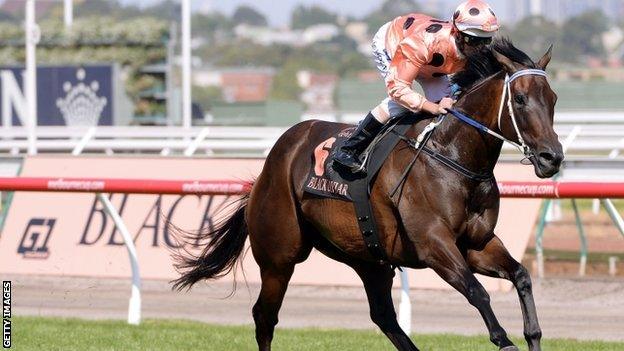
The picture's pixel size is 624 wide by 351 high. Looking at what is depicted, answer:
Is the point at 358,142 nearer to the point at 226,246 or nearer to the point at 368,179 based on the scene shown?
the point at 368,179

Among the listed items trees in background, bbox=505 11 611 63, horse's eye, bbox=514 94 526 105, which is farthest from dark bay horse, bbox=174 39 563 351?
trees in background, bbox=505 11 611 63

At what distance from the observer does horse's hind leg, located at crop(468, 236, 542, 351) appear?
18.9 ft

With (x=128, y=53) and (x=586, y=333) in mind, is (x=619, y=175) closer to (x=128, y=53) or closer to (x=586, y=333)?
(x=586, y=333)

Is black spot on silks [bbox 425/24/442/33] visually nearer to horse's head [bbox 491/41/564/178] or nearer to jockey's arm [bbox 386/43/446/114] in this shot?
jockey's arm [bbox 386/43/446/114]

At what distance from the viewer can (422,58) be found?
6.16m

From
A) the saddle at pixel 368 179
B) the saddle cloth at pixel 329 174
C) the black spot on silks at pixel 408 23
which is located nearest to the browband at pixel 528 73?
the saddle at pixel 368 179

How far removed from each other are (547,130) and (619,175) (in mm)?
4769

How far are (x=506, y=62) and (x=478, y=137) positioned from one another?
0.36 m

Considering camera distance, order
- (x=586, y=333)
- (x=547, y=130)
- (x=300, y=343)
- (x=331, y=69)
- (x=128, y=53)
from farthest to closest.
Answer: (x=331, y=69)
(x=128, y=53)
(x=586, y=333)
(x=300, y=343)
(x=547, y=130)

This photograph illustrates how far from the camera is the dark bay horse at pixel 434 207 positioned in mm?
5812

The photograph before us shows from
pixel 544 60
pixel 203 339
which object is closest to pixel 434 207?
pixel 544 60

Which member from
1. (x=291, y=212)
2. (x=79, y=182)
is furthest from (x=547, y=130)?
(x=79, y=182)

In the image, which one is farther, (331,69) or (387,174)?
(331,69)

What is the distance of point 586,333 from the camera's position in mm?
8531
